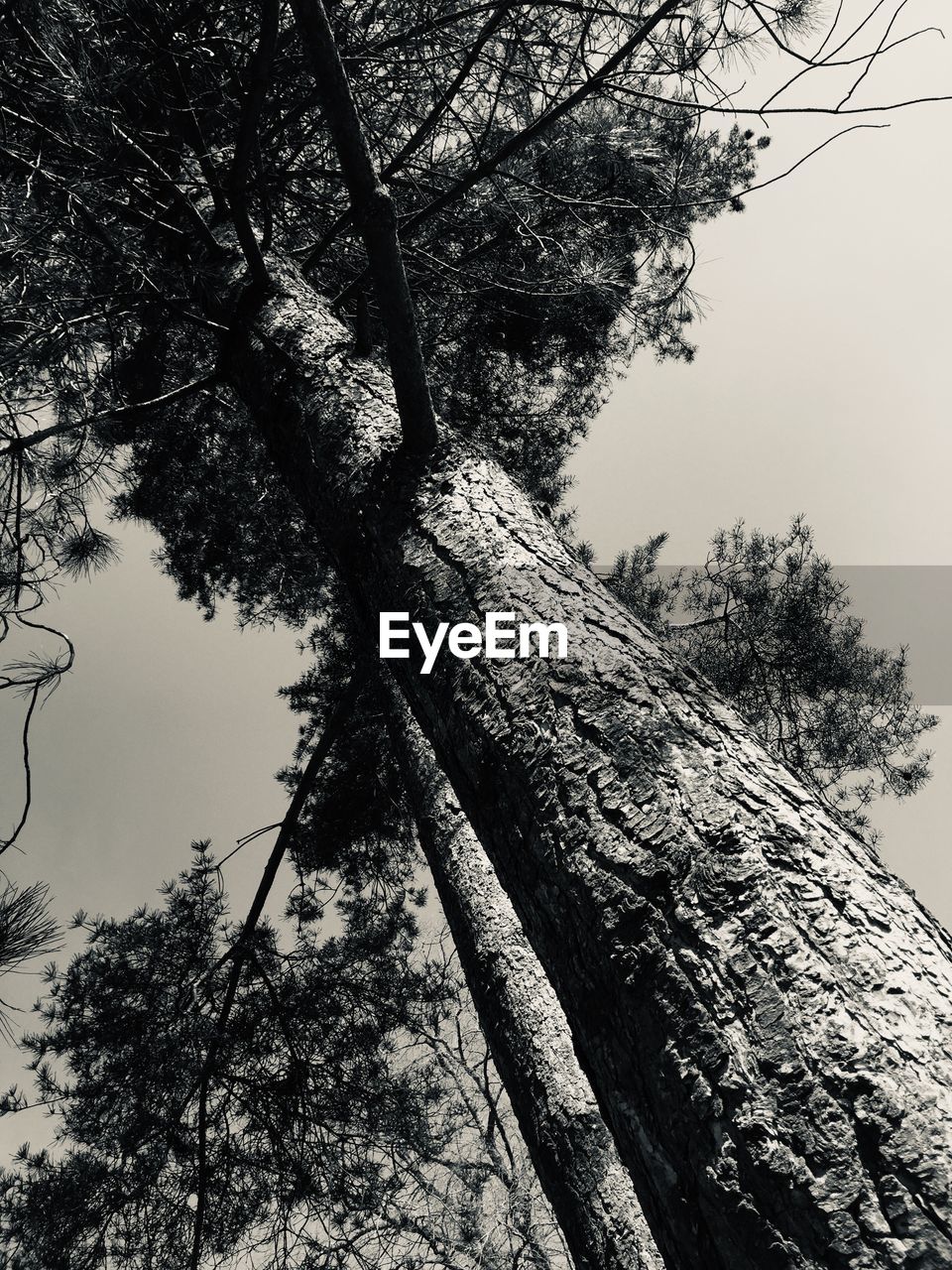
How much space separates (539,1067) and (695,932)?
1083mm

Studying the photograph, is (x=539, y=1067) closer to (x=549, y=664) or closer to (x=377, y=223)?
(x=549, y=664)

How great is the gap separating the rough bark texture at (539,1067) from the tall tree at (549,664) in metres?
0.65

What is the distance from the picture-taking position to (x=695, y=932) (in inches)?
28.6

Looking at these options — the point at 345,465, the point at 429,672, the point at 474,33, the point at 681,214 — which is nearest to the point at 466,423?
the point at 681,214

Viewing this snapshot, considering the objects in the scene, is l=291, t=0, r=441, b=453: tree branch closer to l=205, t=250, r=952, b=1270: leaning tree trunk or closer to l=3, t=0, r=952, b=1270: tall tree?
l=3, t=0, r=952, b=1270: tall tree

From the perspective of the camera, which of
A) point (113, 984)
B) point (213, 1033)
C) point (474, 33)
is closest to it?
point (474, 33)

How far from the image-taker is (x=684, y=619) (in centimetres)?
439

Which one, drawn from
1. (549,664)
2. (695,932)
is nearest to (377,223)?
(549,664)

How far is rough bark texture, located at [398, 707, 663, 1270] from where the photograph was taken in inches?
53.4

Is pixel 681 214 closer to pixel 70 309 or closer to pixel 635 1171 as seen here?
pixel 70 309

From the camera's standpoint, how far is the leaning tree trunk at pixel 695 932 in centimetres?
58

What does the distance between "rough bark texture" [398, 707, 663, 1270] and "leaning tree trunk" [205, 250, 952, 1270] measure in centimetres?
62

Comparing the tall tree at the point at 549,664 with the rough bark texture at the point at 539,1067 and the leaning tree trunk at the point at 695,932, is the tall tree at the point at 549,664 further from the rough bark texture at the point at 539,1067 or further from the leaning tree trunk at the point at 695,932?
the rough bark texture at the point at 539,1067

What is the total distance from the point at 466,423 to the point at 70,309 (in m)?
2.55
